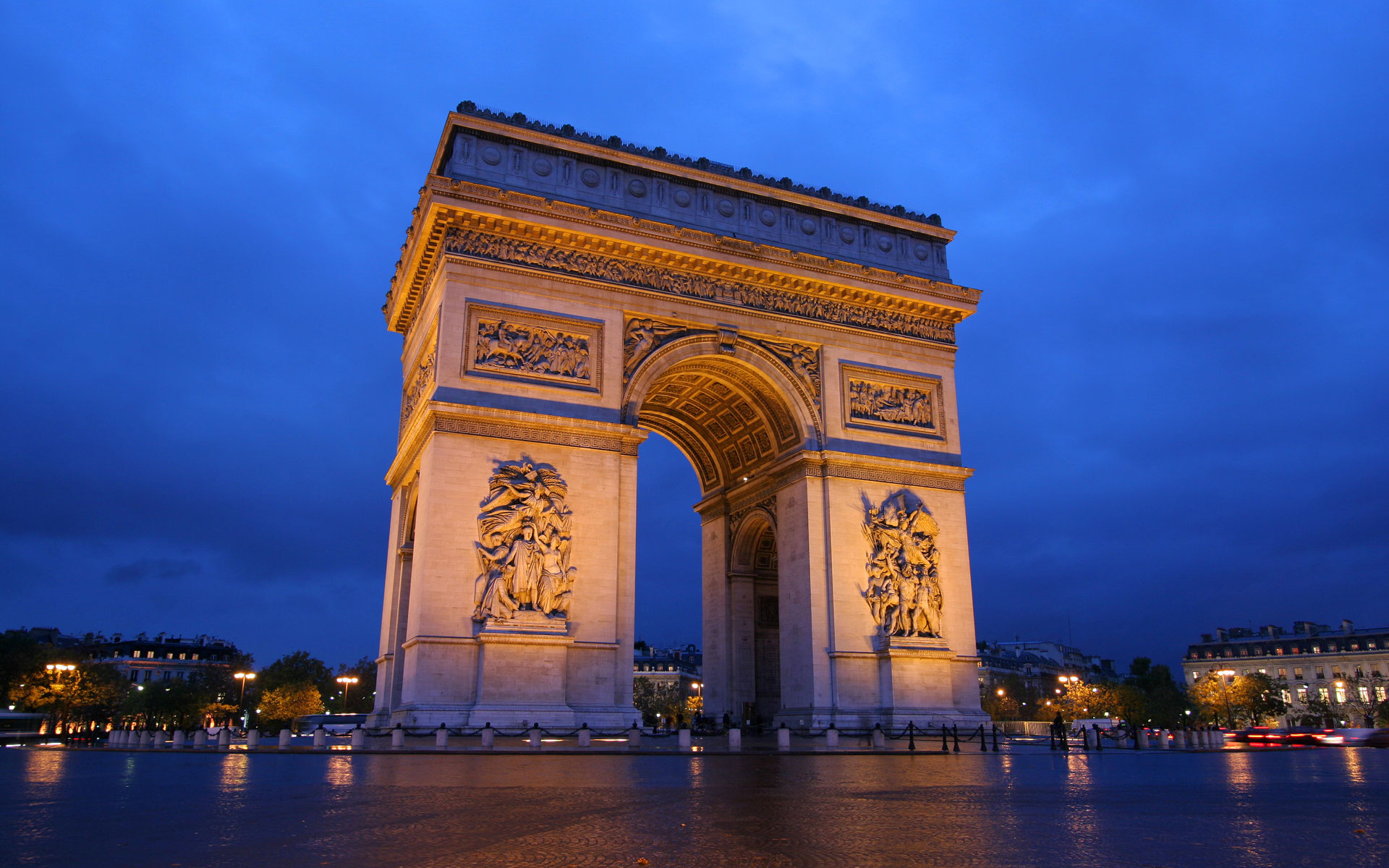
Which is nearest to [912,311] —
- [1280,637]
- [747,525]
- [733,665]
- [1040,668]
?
[747,525]

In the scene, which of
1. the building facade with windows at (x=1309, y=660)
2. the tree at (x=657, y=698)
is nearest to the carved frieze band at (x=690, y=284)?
the tree at (x=657, y=698)

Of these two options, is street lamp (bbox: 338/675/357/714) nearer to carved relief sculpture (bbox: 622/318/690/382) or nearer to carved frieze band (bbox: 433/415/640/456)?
carved frieze band (bbox: 433/415/640/456)

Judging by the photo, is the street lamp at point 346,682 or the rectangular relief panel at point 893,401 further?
the street lamp at point 346,682

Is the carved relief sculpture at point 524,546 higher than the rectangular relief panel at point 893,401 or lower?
lower

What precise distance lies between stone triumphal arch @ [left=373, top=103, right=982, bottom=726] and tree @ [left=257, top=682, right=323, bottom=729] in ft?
105

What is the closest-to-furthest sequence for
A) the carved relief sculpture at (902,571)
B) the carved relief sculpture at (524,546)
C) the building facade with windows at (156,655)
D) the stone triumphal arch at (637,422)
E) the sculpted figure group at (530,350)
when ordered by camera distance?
the carved relief sculpture at (524,546), the stone triumphal arch at (637,422), the sculpted figure group at (530,350), the carved relief sculpture at (902,571), the building facade with windows at (156,655)

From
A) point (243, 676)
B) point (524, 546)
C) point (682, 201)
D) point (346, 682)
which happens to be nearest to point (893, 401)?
point (682, 201)

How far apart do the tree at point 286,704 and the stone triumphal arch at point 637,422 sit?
32.1 metres

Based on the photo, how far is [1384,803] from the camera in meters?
8.88

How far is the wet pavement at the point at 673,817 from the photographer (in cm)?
530

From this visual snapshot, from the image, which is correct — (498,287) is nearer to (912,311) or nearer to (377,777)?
(912,311)

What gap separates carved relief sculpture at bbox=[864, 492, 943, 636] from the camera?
25.4 m

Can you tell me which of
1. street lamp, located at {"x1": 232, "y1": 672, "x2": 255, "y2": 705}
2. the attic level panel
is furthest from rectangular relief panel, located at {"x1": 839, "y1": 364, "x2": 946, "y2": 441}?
street lamp, located at {"x1": 232, "y1": 672, "x2": 255, "y2": 705}

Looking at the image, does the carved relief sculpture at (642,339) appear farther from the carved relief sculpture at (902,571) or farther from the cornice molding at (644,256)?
the carved relief sculpture at (902,571)
